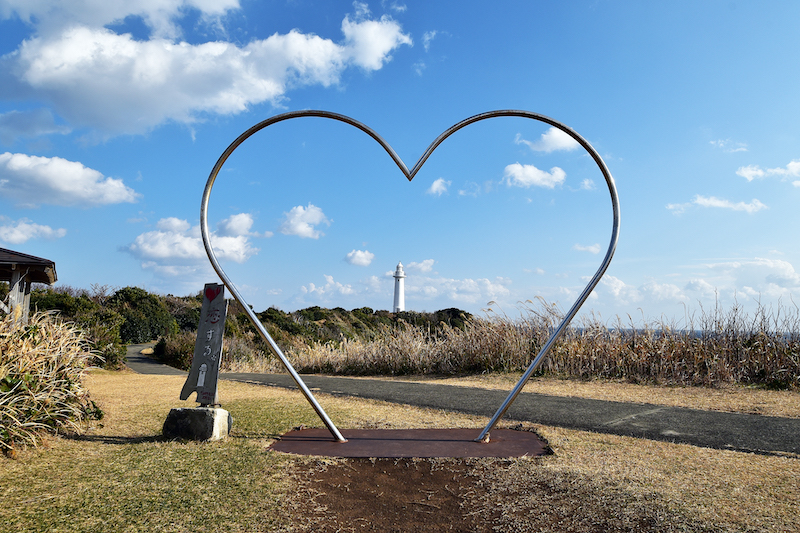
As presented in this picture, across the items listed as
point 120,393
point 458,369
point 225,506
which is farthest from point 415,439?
point 458,369

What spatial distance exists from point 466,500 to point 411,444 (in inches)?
46.1

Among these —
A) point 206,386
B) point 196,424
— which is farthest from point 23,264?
point 196,424

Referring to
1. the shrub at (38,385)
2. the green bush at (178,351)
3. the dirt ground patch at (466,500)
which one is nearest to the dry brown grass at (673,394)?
the dirt ground patch at (466,500)

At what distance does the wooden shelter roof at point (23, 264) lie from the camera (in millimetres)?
9953

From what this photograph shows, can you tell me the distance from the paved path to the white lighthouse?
25.3 meters

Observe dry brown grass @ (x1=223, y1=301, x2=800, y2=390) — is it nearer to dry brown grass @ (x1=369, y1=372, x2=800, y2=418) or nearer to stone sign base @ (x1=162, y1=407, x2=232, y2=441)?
dry brown grass @ (x1=369, y1=372, x2=800, y2=418)

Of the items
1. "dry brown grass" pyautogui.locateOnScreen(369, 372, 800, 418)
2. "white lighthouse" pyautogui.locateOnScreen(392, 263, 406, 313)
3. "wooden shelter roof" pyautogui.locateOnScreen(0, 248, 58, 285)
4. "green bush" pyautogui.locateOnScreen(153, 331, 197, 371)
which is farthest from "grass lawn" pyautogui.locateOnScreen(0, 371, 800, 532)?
"white lighthouse" pyautogui.locateOnScreen(392, 263, 406, 313)

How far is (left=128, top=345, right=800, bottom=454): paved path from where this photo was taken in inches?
173

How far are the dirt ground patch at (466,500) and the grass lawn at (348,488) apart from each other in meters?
0.01

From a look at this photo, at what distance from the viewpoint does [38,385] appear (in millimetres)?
4250

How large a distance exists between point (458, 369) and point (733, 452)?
5892 mm

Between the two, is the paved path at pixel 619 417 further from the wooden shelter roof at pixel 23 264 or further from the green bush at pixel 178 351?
the green bush at pixel 178 351

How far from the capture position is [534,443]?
4234 millimetres

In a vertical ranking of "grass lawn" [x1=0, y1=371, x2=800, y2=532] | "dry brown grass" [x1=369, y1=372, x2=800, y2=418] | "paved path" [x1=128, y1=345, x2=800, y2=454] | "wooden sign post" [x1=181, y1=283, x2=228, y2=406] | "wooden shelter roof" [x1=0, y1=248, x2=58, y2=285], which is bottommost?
"grass lawn" [x1=0, y1=371, x2=800, y2=532]
